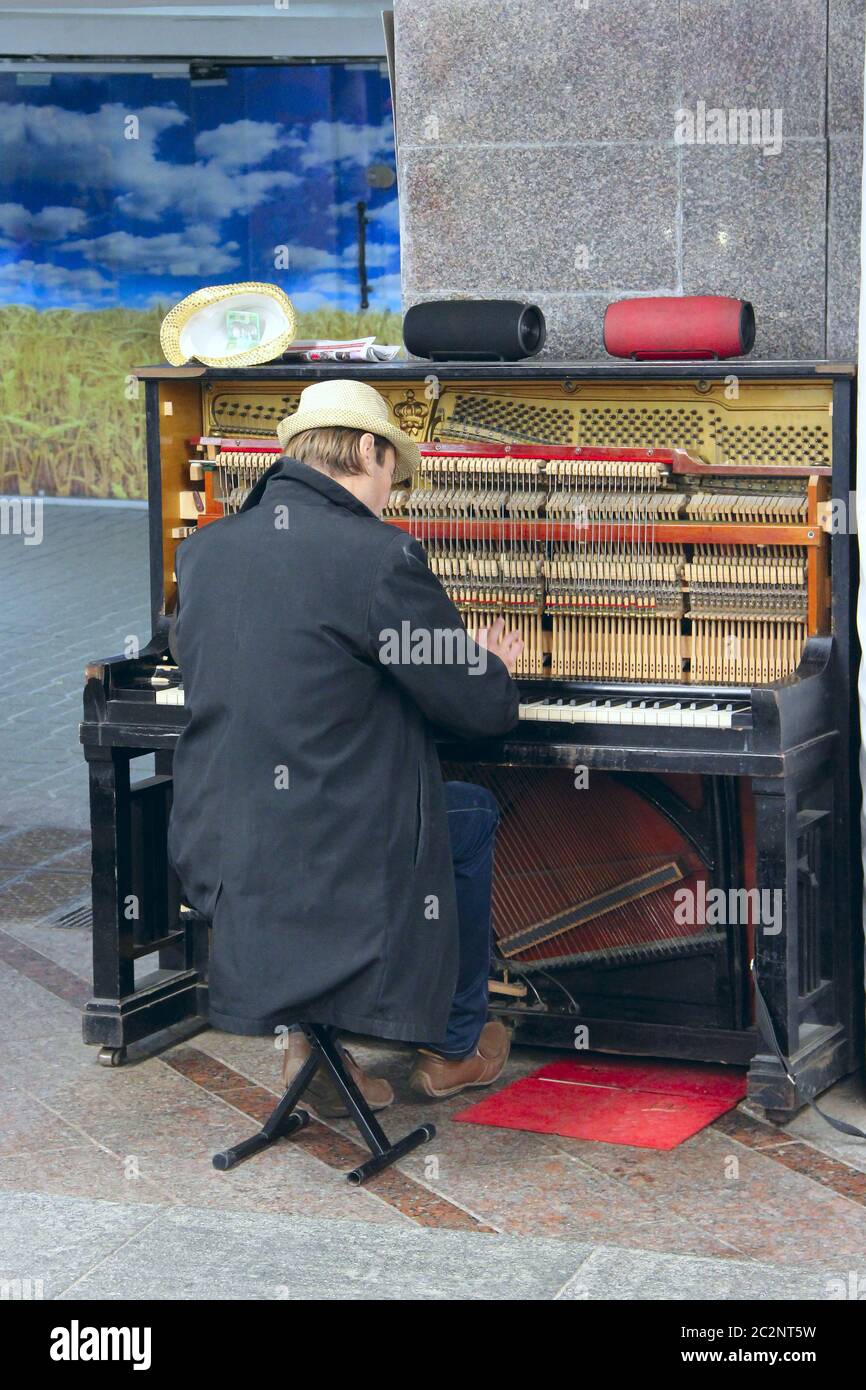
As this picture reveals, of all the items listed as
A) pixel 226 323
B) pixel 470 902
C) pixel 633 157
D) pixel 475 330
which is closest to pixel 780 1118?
pixel 470 902

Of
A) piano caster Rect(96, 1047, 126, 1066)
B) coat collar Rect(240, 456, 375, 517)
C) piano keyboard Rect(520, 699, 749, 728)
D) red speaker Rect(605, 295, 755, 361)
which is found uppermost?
red speaker Rect(605, 295, 755, 361)

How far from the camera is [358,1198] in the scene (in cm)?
397

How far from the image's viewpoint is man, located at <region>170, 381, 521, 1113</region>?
3.88 m

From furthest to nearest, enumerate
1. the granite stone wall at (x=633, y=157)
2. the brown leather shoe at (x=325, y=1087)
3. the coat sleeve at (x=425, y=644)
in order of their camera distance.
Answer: the granite stone wall at (x=633, y=157), the brown leather shoe at (x=325, y=1087), the coat sleeve at (x=425, y=644)

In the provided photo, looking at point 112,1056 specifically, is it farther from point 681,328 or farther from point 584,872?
point 681,328

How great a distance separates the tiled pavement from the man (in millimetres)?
361

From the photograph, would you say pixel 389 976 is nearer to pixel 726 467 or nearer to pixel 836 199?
pixel 726 467

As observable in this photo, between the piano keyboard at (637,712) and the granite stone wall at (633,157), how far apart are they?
45.9 inches

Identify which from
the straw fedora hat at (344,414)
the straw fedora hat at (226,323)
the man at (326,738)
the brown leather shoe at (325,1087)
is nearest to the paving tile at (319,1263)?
the man at (326,738)

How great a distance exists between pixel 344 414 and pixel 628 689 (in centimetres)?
97

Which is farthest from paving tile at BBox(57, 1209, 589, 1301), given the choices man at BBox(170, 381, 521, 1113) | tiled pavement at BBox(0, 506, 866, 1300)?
man at BBox(170, 381, 521, 1113)

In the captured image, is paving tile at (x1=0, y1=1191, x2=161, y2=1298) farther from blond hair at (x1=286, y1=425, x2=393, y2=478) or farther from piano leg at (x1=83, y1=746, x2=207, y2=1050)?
blond hair at (x1=286, y1=425, x2=393, y2=478)

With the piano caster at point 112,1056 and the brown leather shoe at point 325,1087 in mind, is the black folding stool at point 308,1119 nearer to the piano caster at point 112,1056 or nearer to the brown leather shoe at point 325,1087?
the brown leather shoe at point 325,1087

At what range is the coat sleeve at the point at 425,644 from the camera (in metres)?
3.85
